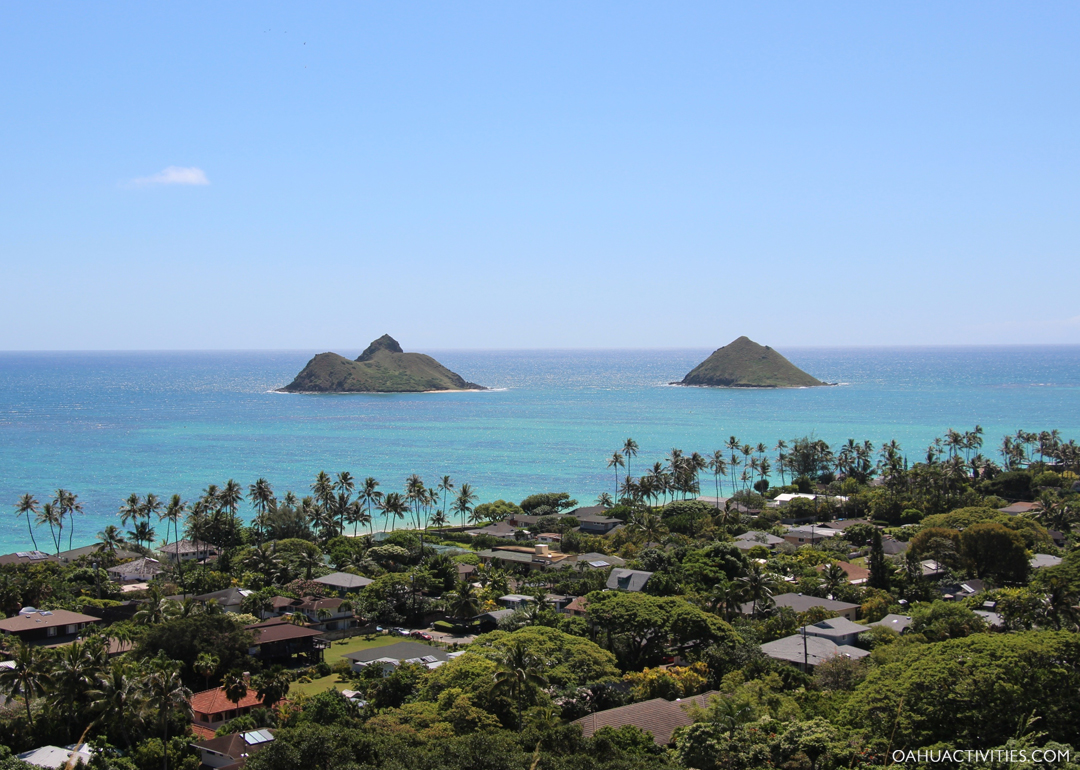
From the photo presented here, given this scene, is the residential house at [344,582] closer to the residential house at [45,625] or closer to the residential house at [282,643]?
the residential house at [282,643]

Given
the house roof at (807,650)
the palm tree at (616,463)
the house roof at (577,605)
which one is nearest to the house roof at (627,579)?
the house roof at (577,605)

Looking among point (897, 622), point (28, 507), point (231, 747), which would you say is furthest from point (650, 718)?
point (28, 507)

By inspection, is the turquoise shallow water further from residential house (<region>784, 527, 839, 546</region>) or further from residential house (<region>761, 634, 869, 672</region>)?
residential house (<region>761, 634, 869, 672</region>)

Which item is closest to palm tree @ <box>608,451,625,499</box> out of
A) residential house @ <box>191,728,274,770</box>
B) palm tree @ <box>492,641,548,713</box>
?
palm tree @ <box>492,641,548,713</box>

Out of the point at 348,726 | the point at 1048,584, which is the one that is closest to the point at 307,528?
the point at 348,726

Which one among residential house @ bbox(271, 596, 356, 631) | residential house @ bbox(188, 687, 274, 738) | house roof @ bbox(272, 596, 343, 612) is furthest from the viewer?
house roof @ bbox(272, 596, 343, 612)

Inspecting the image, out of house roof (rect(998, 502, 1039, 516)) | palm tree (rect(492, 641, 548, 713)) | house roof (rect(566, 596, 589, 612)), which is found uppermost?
palm tree (rect(492, 641, 548, 713))
